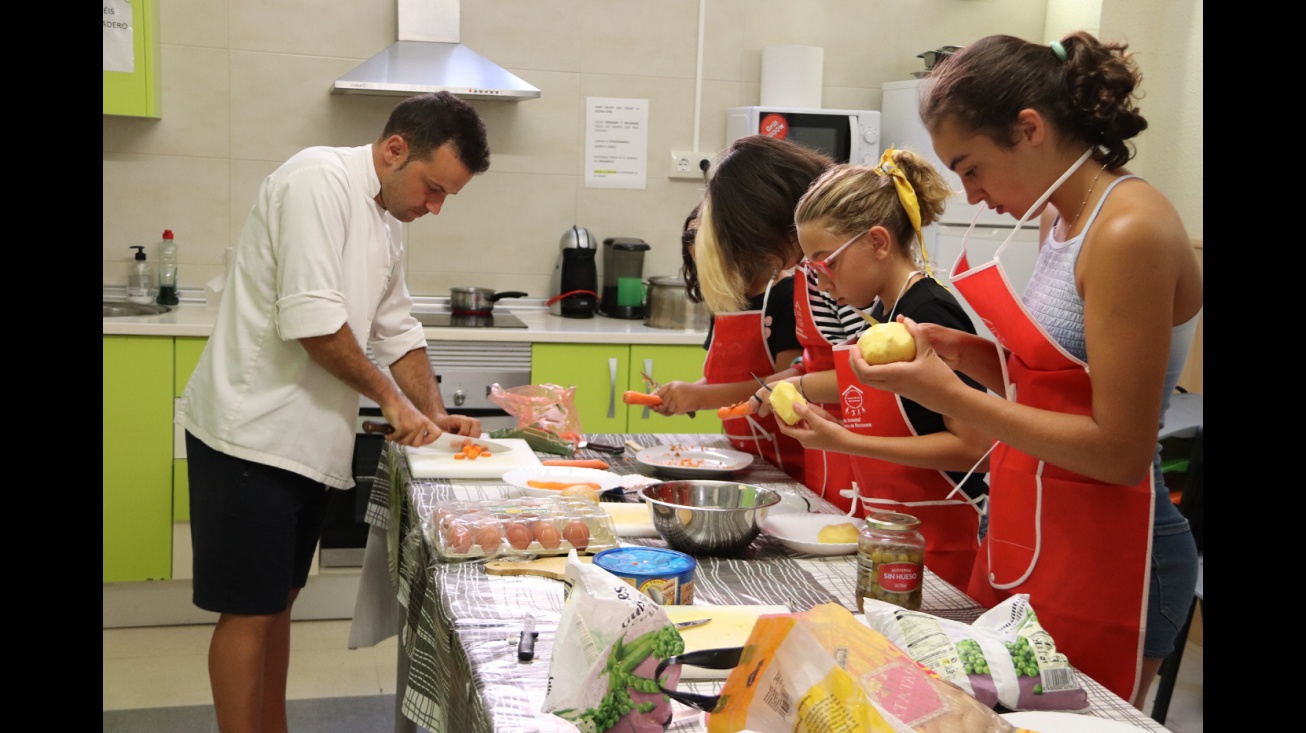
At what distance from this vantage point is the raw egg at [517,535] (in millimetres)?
1643

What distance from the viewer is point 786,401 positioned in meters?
1.83

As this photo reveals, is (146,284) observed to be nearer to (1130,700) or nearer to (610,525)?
(610,525)

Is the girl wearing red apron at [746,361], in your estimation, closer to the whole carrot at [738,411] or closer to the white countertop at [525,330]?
the whole carrot at [738,411]

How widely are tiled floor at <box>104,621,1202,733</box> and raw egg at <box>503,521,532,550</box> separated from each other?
58.5 inches

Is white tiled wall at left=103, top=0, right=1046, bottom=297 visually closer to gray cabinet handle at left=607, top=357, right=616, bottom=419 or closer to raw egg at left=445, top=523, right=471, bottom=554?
gray cabinet handle at left=607, top=357, right=616, bottom=419

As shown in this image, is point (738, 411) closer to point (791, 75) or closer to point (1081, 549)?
point (1081, 549)

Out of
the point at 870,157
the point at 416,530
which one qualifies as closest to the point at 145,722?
the point at 416,530

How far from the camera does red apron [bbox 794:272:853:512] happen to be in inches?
83.7

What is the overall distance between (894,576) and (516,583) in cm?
51

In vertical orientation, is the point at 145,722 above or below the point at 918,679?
below

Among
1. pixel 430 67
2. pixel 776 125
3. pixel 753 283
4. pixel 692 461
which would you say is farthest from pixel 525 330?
pixel 692 461

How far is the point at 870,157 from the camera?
405 cm

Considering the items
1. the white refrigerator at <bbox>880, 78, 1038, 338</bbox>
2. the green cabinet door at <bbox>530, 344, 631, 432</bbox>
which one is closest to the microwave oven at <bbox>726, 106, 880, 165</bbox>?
the white refrigerator at <bbox>880, 78, 1038, 338</bbox>

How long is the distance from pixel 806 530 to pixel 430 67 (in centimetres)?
249
